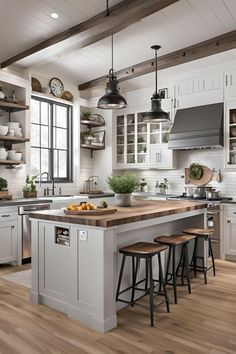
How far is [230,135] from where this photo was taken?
5.46 metres

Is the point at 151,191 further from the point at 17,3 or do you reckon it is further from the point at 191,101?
the point at 17,3

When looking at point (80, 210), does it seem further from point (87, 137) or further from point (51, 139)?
point (87, 137)

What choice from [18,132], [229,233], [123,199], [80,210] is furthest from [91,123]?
[80,210]

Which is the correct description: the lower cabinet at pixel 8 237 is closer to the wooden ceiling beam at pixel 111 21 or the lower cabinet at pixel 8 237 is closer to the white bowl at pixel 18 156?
the white bowl at pixel 18 156

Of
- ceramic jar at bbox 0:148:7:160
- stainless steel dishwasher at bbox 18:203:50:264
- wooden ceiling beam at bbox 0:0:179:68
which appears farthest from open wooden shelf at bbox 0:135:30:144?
wooden ceiling beam at bbox 0:0:179:68

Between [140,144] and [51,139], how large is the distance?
1850 mm

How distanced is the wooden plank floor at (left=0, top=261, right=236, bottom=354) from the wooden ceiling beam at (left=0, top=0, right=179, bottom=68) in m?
3.16

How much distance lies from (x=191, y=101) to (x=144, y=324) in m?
4.25

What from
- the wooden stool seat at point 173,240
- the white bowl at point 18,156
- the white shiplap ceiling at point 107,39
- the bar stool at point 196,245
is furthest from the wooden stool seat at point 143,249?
the white bowl at point 18,156

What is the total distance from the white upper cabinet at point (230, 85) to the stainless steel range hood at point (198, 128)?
0.17m

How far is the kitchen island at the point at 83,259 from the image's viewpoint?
2768mm

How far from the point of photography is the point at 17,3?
3740mm

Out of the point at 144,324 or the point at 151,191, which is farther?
the point at 151,191

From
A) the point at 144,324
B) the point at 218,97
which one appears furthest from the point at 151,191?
the point at 144,324
